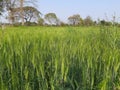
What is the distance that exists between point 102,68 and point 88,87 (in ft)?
1.12

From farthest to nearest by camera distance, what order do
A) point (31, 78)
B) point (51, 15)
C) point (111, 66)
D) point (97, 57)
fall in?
point (51, 15) < point (97, 57) < point (111, 66) < point (31, 78)

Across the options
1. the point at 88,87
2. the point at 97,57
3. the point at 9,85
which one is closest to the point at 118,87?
the point at 88,87

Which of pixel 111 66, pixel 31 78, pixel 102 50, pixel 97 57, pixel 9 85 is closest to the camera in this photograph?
pixel 9 85

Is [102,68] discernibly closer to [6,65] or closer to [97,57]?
[97,57]

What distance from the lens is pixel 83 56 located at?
7.66 ft

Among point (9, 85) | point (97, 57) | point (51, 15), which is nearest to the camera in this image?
point (9, 85)

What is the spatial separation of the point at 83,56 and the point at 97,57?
0.12 metres

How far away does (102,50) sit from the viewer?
2.68m

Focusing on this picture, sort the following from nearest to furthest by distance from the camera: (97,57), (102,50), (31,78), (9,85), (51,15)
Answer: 1. (9,85)
2. (31,78)
3. (97,57)
4. (102,50)
5. (51,15)

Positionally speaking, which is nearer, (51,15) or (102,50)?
(102,50)

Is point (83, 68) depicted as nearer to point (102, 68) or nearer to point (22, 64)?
point (102, 68)

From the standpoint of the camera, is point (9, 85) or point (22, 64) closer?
point (9, 85)

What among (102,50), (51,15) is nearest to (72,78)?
(102,50)

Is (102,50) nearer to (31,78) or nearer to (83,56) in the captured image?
(83,56)
